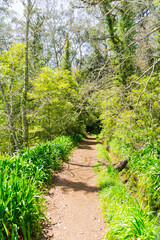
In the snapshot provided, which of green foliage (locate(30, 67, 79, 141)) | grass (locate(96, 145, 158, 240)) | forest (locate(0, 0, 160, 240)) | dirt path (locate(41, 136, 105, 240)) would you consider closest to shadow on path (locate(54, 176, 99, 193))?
dirt path (locate(41, 136, 105, 240))

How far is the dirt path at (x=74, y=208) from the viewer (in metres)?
2.65

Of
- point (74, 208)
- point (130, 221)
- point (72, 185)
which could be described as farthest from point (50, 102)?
point (130, 221)

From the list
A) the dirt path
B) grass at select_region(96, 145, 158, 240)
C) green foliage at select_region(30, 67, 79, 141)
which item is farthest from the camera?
green foliage at select_region(30, 67, 79, 141)

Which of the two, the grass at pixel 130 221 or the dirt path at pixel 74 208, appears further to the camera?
the dirt path at pixel 74 208

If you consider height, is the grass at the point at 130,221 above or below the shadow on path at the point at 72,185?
above

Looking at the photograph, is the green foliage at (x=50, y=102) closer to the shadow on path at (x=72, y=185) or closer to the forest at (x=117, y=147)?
the forest at (x=117, y=147)

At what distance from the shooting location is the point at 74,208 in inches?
138

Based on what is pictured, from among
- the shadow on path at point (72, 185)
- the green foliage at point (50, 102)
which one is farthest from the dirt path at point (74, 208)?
the green foliage at point (50, 102)

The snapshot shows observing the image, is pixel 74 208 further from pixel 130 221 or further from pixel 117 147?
pixel 117 147

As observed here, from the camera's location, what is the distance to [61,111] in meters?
9.05

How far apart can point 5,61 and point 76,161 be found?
18.4 feet

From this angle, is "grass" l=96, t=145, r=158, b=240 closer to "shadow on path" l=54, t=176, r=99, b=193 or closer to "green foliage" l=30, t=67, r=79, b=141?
"shadow on path" l=54, t=176, r=99, b=193

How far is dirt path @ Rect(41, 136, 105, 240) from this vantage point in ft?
8.68

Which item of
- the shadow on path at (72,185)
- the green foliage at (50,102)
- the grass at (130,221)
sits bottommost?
the shadow on path at (72,185)
